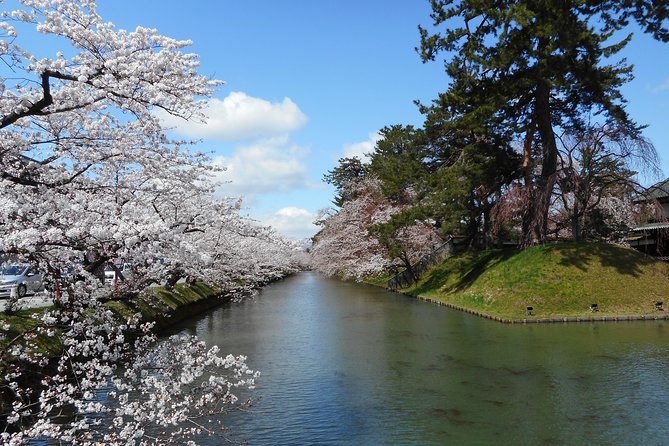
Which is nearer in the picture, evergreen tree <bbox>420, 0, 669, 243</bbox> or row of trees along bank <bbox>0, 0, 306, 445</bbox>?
row of trees along bank <bbox>0, 0, 306, 445</bbox>

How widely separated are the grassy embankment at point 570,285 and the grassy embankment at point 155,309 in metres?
15.3

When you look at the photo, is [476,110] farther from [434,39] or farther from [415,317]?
[415,317]

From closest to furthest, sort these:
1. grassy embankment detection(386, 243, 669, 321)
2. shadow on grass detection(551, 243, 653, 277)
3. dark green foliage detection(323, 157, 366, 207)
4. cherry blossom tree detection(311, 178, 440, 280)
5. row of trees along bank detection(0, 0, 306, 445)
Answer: row of trees along bank detection(0, 0, 306, 445) < grassy embankment detection(386, 243, 669, 321) < shadow on grass detection(551, 243, 653, 277) < cherry blossom tree detection(311, 178, 440, 280) < dark green foliage detection(323, 157, 366, 207)

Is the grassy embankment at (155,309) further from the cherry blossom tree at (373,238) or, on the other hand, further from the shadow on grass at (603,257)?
the shadow on grass at (603,257)

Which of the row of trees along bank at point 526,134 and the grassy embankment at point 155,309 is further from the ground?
the row of trees along bank at point 526,134

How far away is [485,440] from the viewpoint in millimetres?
9312

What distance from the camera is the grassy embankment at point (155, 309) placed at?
1288 cm

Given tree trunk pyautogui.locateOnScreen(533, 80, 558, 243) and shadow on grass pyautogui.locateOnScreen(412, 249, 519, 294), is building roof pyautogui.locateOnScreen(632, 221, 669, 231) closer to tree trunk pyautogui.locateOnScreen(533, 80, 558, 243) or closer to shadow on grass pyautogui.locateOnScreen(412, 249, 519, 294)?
tree trunk pyautogui.locateOnScreen(533, 80, 558, 243)

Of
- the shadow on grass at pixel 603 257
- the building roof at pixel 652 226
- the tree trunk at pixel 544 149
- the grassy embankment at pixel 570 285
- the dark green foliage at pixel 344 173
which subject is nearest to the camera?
the grassy embankment at pixel 570 285

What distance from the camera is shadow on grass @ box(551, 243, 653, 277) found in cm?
2536

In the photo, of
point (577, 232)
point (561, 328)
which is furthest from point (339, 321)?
point (577, 232)

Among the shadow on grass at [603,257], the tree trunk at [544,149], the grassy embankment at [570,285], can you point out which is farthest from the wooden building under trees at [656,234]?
the tree trunk at [544,149]

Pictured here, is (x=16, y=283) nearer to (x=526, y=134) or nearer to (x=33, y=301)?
(x=33, y=301)

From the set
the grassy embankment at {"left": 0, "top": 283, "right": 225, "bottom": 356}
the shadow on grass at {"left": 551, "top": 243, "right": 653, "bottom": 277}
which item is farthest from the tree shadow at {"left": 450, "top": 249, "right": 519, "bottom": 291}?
the grassy embankment at {"left": 0, "top": 283, "right": 225, "bottom": 356}
